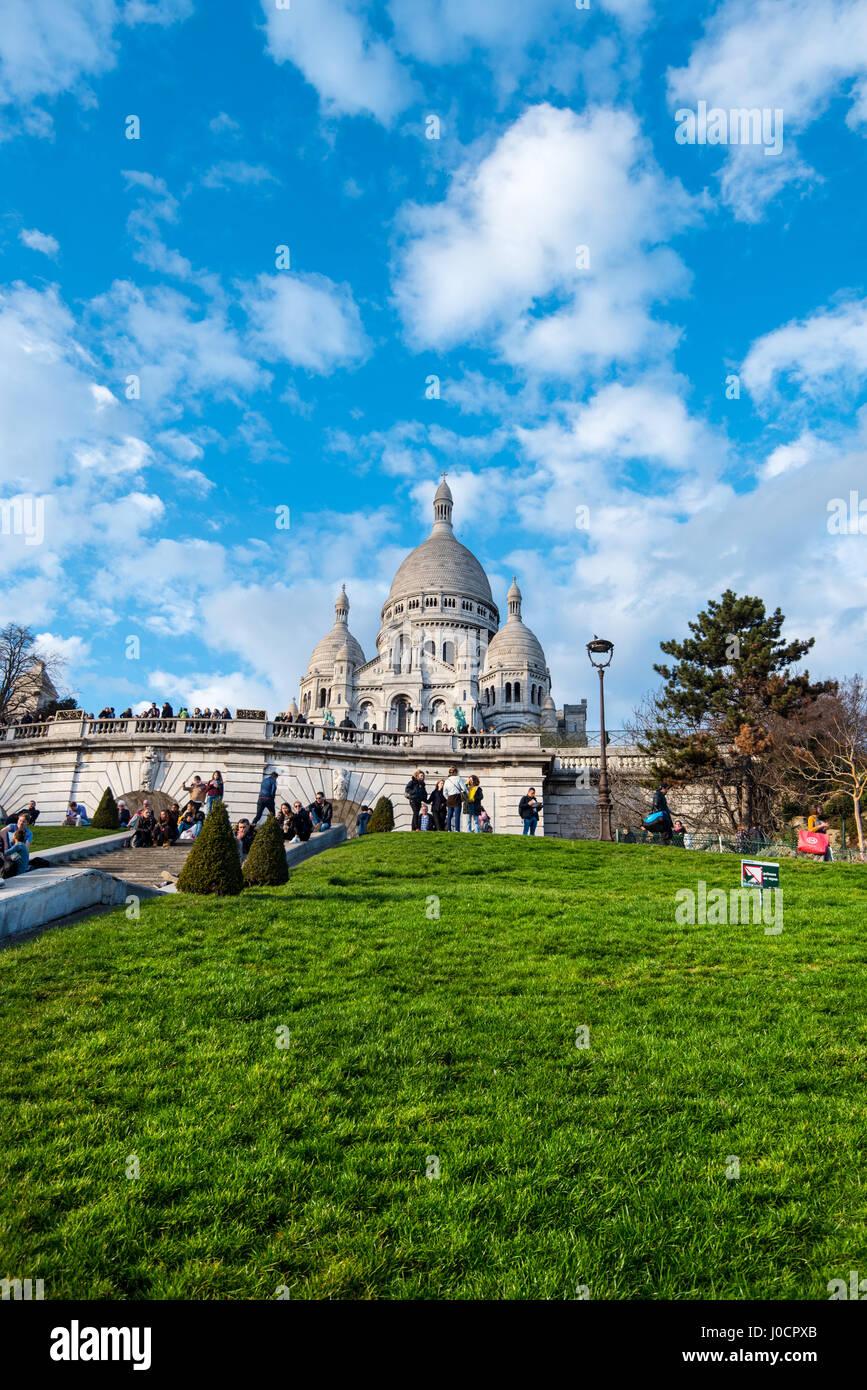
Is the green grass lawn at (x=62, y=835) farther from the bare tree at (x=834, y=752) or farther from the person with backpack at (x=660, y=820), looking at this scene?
the bare tree at (x=834, y=752)

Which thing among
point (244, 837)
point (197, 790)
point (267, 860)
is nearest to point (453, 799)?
point (244, 837)

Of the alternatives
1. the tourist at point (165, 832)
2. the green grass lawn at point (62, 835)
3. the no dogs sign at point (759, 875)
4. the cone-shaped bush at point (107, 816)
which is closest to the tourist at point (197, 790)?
the tourist at point (165, 832)

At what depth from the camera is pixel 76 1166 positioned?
4.27 metres

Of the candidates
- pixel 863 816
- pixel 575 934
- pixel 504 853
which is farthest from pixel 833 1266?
pixel 863 816

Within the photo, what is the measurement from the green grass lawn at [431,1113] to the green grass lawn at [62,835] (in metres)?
12.4

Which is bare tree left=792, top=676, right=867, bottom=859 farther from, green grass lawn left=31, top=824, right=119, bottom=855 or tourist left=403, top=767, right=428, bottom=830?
green grass lawn left=31, top=824, right=119, bottom=855

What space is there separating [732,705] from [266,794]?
60.2ft

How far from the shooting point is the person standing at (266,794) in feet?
70.2

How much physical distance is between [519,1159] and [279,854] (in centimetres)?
898

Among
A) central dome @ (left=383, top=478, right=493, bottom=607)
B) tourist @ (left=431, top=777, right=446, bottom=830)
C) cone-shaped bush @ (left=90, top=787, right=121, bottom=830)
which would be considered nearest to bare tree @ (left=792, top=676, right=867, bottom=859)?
tourist @ (left=431, top=777, right=446, bottom=830)

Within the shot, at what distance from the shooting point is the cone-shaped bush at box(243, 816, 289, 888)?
1267 centimetres

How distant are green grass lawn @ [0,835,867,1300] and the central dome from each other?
88785mm

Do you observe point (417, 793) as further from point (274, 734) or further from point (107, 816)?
point (107, 816)

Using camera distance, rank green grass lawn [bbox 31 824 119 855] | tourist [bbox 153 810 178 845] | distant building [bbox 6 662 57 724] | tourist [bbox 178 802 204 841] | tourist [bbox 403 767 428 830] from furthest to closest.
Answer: distant building [bbox 6 662 57 724]
tourist [bbox 178 802 204 841]
tourist [bbox 403 767 428 830]
tourist [bbox 153 810 178 845]
green grass lawn [bbox 31 824 119 855]
